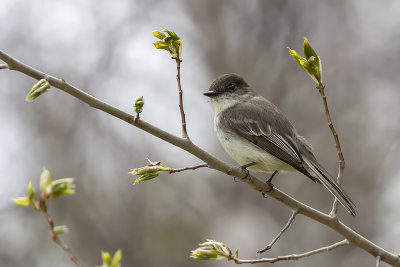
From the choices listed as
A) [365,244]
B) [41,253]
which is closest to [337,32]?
[41,253]

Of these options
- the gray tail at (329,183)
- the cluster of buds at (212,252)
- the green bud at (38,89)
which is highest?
the gray tail at (329,183)

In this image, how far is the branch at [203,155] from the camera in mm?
2617

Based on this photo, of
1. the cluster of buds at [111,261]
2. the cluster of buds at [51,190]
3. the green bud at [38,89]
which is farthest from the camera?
the green bud at [38,89]

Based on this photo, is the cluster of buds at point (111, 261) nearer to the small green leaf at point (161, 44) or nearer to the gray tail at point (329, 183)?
the small green leaf at point (161, 44)

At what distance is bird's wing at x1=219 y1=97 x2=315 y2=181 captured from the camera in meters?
4.28

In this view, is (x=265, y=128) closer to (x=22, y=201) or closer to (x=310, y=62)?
(x=310, y=62)

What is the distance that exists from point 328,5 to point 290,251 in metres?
4.53

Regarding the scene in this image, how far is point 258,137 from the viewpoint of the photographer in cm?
450

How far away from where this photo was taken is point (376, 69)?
924cm

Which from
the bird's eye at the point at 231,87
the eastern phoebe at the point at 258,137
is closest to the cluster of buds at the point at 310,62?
the eastern phoebe at the point at 258,137

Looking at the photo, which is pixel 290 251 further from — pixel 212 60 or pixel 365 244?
pixel 365 244

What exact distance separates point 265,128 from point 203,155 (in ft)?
5.79

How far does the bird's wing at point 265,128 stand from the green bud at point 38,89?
2.21 meters

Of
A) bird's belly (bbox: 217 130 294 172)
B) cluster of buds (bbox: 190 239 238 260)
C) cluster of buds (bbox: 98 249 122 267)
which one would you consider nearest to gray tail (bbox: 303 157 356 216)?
bird's belly (bbox: 217 130 294 172)
